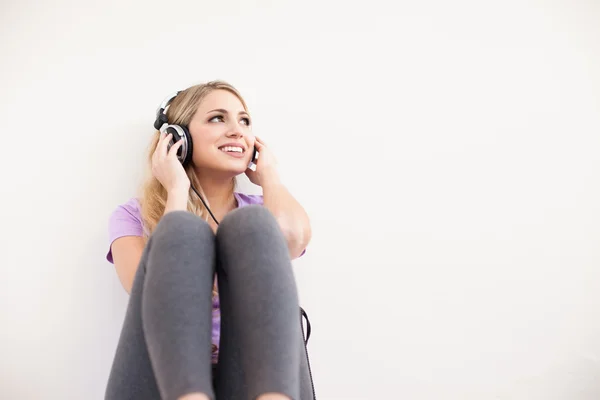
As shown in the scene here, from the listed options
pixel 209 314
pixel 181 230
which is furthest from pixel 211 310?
pixel 181 230

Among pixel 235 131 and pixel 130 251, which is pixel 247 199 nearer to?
pixel 235 131

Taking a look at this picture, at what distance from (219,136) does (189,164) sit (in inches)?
4.9

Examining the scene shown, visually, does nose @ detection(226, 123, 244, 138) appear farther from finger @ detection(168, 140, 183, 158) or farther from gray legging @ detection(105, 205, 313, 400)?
gray legging @ detection(105, 205, 313, 400)

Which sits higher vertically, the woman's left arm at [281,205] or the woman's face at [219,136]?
the woman's face at [219,136]

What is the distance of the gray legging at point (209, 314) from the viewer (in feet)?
2.04

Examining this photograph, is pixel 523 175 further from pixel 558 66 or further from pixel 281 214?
pixel 281 214

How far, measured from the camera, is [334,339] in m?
1.29

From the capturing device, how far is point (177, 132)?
1.13 meters

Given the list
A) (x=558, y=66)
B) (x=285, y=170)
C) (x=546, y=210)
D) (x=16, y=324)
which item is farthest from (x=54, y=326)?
(x=558, y=66)

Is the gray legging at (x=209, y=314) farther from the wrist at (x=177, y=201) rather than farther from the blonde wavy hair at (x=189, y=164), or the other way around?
the blonde wavy hair at (x=189, y=164)

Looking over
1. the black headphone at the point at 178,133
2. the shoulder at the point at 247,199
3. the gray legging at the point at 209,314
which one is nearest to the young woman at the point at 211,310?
the gray legging at the point at 209,314

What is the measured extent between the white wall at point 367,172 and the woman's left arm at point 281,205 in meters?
0.12

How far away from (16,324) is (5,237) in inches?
8.8

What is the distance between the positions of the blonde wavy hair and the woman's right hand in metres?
0.06
